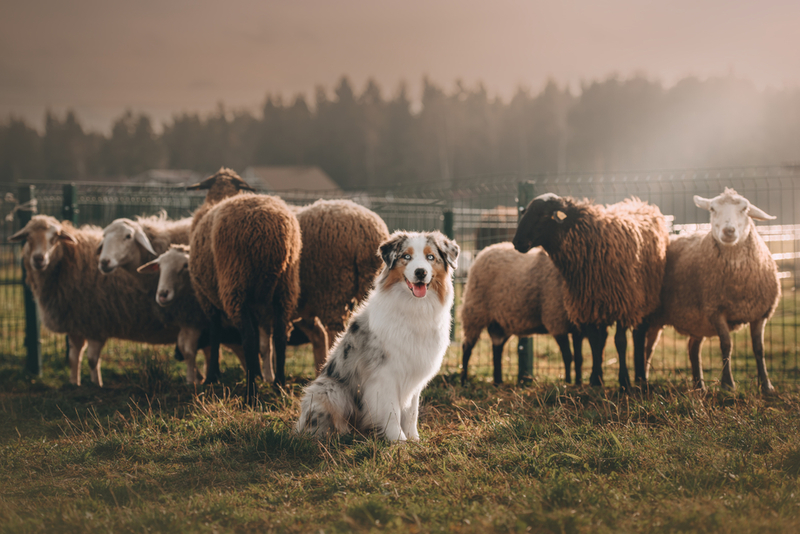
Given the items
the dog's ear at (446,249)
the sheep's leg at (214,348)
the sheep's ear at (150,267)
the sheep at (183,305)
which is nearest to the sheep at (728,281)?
the dog's ear at (446,249)

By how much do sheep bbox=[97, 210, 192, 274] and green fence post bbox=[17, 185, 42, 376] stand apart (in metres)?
1.78

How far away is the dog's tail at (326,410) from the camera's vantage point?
461 cm

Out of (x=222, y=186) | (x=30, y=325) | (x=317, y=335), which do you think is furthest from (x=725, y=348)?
(x=30, y=325)

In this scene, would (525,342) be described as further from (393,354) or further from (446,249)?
(393,354)

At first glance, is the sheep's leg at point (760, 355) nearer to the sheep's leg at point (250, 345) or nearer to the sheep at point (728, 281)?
the sheep at point (728, 281)

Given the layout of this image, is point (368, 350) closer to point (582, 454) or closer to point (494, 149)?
point (582, 454)

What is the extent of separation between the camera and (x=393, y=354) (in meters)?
4.68

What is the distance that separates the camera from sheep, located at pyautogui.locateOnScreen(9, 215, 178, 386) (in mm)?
7805

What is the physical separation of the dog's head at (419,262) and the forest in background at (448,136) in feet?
102

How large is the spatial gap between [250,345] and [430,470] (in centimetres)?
289

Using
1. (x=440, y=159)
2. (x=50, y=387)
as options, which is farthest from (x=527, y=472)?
(x=440, y=159)

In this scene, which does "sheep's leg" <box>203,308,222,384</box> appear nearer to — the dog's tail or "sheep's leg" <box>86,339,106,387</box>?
"sheep's leg" <box>86,339,106,387</box>

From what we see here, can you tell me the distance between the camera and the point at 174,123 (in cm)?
8081

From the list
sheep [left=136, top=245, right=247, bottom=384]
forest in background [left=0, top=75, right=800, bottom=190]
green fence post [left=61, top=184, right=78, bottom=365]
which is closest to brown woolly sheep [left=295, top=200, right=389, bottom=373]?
sheep [left=136, top=245, right=247, bottom=384]
